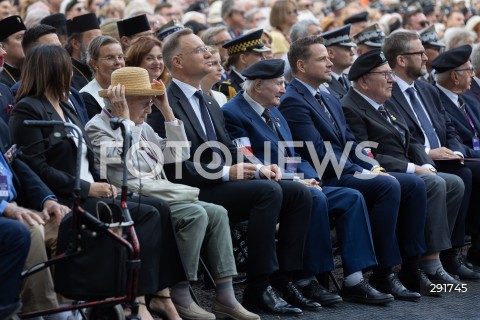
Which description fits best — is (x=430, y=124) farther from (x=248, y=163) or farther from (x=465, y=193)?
(x=248, y=163)

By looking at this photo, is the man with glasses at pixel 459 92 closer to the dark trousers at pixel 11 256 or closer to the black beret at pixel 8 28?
the black beret at pixel 8 28

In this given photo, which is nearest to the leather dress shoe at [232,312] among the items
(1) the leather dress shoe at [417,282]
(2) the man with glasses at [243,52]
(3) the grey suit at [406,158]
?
(1) the leather dress shoe at [417,282]

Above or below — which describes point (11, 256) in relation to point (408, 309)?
above

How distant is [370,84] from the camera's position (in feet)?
30.9

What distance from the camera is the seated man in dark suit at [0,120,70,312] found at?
6238 millimetres

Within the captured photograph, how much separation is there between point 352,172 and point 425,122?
1.45 metres

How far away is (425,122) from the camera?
9.99 meters

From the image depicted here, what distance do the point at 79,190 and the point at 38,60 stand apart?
4.16 feet

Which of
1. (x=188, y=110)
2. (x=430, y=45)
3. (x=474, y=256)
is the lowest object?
(x=474, y=256)

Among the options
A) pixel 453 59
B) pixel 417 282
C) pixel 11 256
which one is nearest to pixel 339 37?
pixel 453 59

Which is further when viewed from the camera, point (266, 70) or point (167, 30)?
point (167, 30)

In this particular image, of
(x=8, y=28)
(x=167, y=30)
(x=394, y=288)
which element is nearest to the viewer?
(x=394, y=288)

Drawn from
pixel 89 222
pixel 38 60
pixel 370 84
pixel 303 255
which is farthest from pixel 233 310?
pixel 370 84

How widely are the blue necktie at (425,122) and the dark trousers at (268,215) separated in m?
2.27
